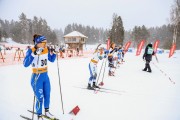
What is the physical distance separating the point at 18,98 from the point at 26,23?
7201 cm

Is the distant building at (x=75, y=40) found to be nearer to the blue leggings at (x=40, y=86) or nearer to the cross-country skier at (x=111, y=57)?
the cross-country skier at (x=111, y=57)

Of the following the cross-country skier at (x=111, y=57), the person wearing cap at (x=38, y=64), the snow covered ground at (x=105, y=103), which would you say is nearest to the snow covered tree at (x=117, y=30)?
the cross-country skier at (x=111, y=57)

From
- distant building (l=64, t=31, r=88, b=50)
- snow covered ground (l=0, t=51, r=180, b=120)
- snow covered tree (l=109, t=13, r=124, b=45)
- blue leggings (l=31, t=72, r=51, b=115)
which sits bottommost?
snow covered ground (l=0, t=51, r=180, b=120)

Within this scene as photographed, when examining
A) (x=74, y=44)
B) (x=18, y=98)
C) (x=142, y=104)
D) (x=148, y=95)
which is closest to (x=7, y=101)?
(x=18, y=98)

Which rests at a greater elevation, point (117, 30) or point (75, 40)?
point (117, 30)

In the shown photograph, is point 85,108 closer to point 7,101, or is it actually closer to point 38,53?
point 38,53

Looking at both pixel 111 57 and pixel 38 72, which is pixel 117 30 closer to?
pixel 111 57

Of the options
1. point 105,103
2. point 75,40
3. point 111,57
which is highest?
point 75,40

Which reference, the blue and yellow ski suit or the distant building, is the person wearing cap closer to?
the blue and yellow ski suit

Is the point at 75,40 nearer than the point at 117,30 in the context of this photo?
Yes

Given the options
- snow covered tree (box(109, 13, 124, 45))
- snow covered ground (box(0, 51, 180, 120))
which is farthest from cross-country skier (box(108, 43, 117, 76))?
snow covered tree (box(109, 13, 124, 45))

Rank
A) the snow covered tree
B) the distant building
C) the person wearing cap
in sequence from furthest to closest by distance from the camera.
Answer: the snow covered tree, the distant building, the person wearing cap

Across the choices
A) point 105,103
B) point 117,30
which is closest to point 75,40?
point 117,30

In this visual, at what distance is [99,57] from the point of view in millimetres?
6480
